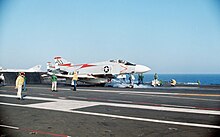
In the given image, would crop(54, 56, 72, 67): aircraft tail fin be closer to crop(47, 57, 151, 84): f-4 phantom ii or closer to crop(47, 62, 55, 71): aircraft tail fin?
crop(47, 62, 55, 71): aircraft tail fin

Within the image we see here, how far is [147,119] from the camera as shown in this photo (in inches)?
336

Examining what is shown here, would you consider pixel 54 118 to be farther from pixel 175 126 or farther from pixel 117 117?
pixel 175 126

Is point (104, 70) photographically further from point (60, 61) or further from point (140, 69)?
point (60, 61)

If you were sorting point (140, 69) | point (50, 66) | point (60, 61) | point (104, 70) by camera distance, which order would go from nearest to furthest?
point (140, 69) → point (104, 70) → point (60, 61) → point (50, 66)

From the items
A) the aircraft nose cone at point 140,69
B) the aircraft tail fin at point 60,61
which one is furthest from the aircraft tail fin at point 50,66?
the aircraft nose cone at point 140,69

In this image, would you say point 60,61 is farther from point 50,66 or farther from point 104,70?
point 104,70

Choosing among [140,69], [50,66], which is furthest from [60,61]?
[140,69]

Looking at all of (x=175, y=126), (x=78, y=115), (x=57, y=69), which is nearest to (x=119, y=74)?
(x=57, y=69)

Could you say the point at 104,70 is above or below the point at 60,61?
below

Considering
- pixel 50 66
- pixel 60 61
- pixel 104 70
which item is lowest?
pixel 104 70

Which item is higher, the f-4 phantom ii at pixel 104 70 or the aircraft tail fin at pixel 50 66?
the aircraft tail fin at pixel 50 66

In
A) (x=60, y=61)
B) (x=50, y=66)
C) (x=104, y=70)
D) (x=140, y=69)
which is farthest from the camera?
(x=50, y=66)

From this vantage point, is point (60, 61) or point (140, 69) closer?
point (140, 69)

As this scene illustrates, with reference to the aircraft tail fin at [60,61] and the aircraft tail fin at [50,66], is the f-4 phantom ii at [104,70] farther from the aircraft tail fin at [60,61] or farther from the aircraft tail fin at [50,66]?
the aircraft tail fin at [50,66]
